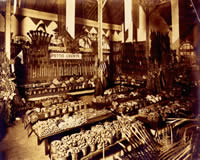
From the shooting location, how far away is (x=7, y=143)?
8.05ft

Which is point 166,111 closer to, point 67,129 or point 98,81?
point 98,81

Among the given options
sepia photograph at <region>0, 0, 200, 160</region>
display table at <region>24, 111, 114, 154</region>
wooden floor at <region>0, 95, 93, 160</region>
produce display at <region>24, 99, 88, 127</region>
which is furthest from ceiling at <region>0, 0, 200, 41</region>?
display table at <region>24, 111, 114, 154</region>

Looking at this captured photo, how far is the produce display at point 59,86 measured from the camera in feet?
13.1

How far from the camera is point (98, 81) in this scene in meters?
4.09

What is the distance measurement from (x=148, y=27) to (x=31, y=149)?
565cm

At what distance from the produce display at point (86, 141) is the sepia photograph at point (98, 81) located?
0.02m

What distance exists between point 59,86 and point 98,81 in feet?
3.88

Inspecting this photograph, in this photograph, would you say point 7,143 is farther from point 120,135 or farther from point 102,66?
point 102,66

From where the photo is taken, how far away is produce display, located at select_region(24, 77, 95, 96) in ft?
13.1

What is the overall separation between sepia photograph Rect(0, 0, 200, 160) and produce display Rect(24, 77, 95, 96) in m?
0.03

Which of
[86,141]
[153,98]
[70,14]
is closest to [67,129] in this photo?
[86,141]

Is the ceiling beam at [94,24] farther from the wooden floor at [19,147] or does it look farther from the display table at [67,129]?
the wooden floor at [19,147]

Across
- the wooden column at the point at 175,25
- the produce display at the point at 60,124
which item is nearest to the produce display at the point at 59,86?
the produce display at the point at 60,124

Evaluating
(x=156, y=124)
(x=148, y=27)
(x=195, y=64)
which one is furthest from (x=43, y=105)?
(x=148, y=27)
